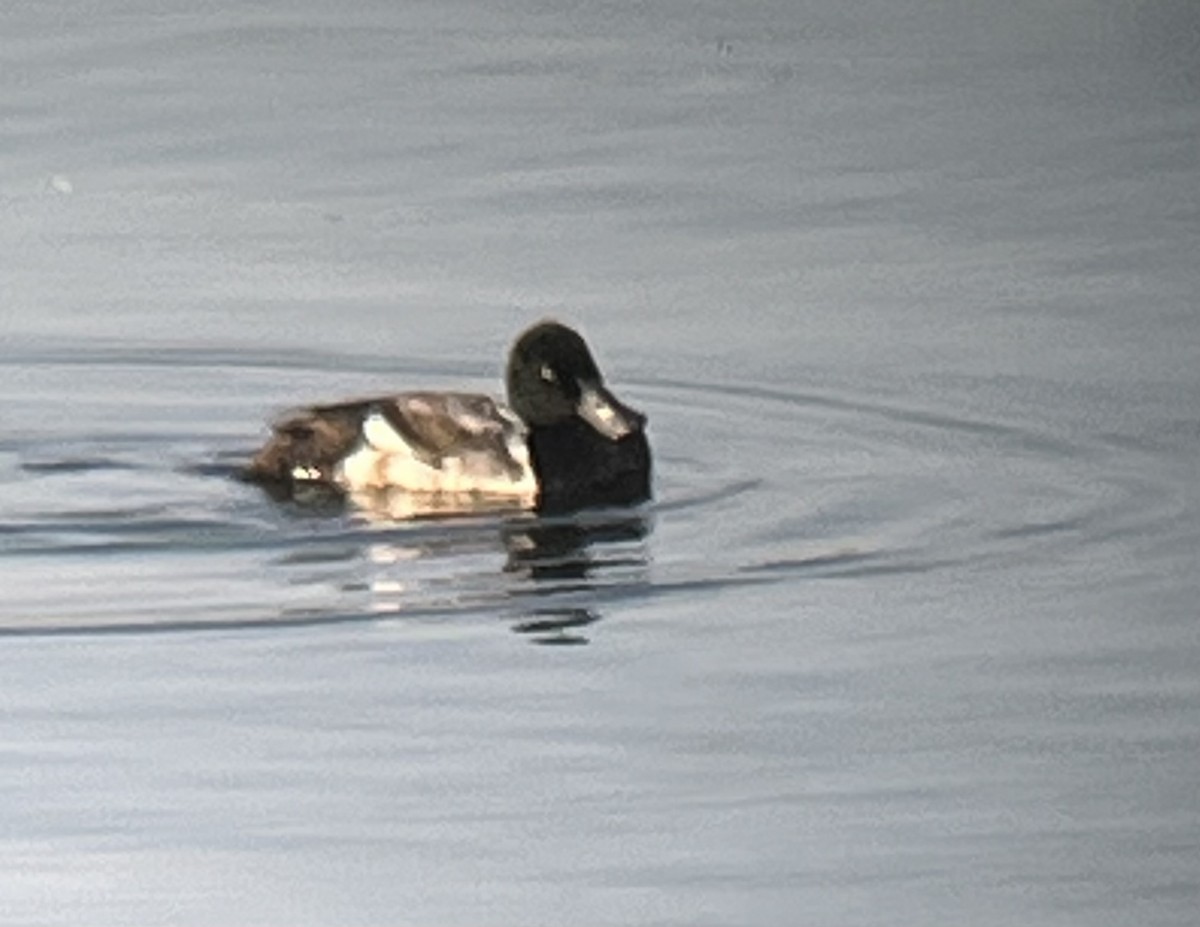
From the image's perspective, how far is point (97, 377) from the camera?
15180 mm

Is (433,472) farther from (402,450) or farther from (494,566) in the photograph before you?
(494,566)

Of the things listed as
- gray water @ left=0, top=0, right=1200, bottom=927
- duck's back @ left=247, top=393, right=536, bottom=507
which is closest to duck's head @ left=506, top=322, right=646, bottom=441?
duck's back @ left=247, top=393, right=536, bottom=507

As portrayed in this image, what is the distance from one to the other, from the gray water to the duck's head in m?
0.26

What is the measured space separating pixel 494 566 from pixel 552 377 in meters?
1.47

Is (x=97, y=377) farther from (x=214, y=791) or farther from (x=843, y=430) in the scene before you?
(x=214, y=791)

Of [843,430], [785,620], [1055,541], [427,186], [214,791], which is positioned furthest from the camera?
[427,186]

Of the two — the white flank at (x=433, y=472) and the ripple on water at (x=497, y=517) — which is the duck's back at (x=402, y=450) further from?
the ripple on water at (x=497, y=517)

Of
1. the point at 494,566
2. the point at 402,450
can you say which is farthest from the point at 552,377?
the point at 494,566

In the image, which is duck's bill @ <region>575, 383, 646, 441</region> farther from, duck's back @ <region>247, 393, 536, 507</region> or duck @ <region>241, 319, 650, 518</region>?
duck's back @ <region>247, 393, 536, 507</region>

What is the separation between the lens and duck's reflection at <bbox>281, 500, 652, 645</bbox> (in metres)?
12.6

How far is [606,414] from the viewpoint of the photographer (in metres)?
14.3

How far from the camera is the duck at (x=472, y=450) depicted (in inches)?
559

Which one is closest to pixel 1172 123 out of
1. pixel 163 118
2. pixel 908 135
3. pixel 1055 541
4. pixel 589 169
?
Result: pixel 908 135

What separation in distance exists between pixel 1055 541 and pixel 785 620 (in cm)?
109
